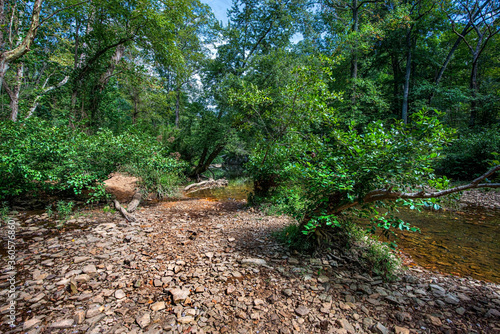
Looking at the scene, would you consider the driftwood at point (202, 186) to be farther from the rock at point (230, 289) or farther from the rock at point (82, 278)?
the rock at point (230, 289)

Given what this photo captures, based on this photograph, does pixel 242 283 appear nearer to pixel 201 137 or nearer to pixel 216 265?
pixel 216 265

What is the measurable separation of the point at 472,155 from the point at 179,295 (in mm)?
17863

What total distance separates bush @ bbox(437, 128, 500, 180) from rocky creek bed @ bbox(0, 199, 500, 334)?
1303 centimetres

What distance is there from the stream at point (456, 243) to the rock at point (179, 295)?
4.14 metres

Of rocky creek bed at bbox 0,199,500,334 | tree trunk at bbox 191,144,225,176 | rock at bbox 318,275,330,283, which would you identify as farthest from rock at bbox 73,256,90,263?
tree trunk at bbox 191,144,225,176

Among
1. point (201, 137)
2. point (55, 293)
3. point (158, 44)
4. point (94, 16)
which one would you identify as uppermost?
point (94, 16)

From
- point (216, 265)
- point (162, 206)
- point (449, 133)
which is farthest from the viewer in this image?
point (162, 206)

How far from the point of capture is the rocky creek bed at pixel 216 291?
1977 mm

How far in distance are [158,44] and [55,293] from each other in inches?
357

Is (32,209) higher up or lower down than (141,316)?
higher up

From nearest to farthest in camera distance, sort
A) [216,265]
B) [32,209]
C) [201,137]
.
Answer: [216,265], [32,209], [201,137]

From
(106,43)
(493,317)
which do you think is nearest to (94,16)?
(106,43)

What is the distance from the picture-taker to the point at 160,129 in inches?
586

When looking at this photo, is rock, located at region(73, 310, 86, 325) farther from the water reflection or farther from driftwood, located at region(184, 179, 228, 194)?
driftwood, located at region(184, 179, 228, 194)
